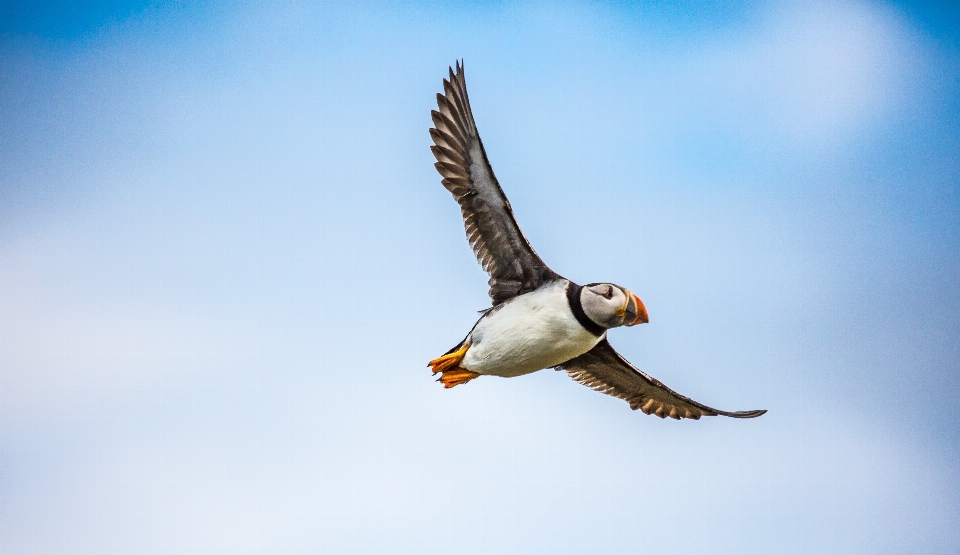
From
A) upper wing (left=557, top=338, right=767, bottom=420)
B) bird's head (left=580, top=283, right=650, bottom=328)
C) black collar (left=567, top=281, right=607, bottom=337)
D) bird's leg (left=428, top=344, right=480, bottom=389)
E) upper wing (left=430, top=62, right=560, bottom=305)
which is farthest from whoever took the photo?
upper wing (left=557, top=338, right=767, bottom=420)

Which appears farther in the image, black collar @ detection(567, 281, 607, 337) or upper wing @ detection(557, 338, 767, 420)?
upper wing @ detection(557, 338, 767, 420)

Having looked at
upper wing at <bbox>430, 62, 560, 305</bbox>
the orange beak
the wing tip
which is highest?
upper wing at <bbox>430, 62, 560, 305</bbox>

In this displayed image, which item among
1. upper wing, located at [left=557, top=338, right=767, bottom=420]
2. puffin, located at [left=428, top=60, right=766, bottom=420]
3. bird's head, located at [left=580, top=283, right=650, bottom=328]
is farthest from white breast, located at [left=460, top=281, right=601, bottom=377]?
upper wing, located at [left=557, top=338, right=767, bottom=420]

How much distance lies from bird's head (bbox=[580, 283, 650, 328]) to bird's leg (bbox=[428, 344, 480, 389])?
151 cm

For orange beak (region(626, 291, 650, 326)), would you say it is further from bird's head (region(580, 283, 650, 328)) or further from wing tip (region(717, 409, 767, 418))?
wing tip (region(717, 409, 767, 418))

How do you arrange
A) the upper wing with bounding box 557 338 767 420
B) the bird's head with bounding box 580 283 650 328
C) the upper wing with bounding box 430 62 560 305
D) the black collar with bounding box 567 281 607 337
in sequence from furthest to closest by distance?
the upper wing with bounding box 557 338 767 420
the upper wing with bounding box 430 62 560 305
the black collar with bounding box 567 281 607 337
the bird's head with bounding box 580 283 650 328

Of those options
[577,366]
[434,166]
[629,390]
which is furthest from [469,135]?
[629,390]

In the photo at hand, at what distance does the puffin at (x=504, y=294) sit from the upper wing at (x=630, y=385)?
1109 millimetres

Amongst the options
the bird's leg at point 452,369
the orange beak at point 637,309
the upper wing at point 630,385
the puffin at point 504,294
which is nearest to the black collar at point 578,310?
the puffin at point 504,294

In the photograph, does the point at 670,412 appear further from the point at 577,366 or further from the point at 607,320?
the point at 607,320

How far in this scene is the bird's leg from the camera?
10461 mm

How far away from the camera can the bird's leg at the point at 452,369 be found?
1046cm

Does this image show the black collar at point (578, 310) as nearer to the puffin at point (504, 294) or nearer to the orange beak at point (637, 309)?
the puffin at point (504, 294)

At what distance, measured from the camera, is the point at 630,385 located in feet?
40.5
